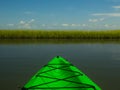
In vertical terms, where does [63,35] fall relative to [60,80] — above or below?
above

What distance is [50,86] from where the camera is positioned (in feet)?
25.8

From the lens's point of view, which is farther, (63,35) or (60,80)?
(63,35)

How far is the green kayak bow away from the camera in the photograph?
7.71 m

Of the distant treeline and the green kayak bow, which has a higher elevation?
the distant treeline

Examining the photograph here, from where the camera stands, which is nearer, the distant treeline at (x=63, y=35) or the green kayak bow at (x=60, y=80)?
the green kayak bow at (x=60, y=80)

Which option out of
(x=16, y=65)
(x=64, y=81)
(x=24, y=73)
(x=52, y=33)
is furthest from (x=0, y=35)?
(x=64, y=81)

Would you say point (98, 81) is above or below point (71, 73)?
below

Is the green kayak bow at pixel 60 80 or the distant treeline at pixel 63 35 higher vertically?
the distant treeline at pixel 63 35

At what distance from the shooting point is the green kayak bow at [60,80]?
771 cm

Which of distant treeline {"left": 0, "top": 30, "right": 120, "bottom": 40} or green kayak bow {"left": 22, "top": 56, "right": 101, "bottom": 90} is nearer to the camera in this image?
green kayak bow {"left": 22, "top": 56, "right": 101, "bottom": 90}

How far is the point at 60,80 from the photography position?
8430 mm

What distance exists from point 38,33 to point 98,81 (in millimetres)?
39050

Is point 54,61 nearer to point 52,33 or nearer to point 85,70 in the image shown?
point 85,70

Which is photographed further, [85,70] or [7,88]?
[85,70]
